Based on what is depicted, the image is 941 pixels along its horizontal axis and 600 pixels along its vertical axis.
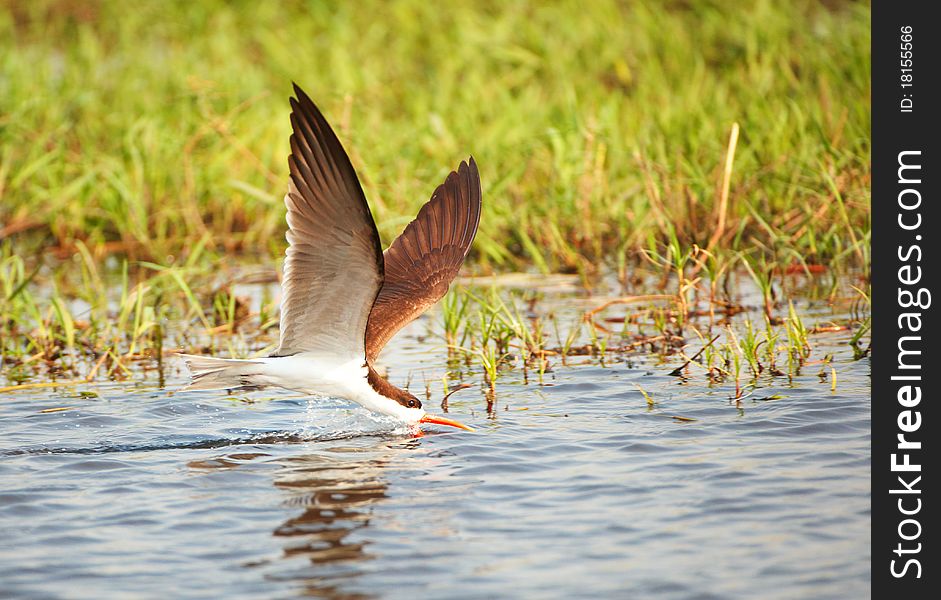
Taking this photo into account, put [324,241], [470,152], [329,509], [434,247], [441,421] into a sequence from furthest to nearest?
[470,152] < [434,247] < [441,421] < [324,241] < [329,509]

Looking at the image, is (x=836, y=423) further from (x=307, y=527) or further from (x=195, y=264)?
(x=195, y=264)

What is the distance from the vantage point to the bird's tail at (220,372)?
536 centimetres

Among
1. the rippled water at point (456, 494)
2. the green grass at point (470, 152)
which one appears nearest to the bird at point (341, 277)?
the rippled water at point (456, 494)

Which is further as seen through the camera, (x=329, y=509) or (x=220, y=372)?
(x=220, y=372)

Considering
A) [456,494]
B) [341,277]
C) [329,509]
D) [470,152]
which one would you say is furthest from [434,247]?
[470,152]

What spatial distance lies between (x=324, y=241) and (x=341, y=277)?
159mm

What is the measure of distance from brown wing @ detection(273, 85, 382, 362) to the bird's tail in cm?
21

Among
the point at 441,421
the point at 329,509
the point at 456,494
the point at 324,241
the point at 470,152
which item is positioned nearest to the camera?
the point at 329,509

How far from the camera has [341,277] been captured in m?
5.07

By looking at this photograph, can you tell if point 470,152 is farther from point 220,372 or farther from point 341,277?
point 341,277

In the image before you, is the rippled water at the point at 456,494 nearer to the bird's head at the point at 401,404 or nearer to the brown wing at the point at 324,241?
the bird's head at the point at 401,404

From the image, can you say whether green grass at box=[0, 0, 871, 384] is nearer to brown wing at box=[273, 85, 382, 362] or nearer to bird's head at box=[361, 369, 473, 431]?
bird's head at box=[361, 369, 473, 431]

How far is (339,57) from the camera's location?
11.3 m
